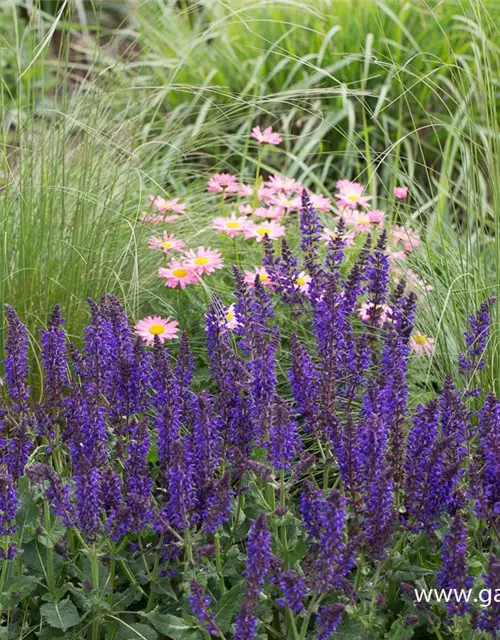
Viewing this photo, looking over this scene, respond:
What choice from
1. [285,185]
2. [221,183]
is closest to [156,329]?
[221,183]

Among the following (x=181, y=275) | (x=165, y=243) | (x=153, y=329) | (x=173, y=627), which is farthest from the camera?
(x=165, y=243)

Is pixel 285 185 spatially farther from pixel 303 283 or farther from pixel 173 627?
pixel 173 627

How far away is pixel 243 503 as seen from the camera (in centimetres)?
267

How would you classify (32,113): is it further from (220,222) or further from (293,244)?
(293,244)

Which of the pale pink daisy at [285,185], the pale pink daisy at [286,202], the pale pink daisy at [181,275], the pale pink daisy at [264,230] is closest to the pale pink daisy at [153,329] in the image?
the pale pink daisy at [181,275]

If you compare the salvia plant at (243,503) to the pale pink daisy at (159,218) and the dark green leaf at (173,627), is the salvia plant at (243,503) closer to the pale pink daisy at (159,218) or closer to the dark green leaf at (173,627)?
the dark green leaf at (173,627)

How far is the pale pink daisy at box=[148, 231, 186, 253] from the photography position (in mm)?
3473

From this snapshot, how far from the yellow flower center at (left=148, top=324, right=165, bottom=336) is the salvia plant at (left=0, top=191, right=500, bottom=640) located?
Result: 1.64 ft

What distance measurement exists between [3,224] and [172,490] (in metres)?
1.48

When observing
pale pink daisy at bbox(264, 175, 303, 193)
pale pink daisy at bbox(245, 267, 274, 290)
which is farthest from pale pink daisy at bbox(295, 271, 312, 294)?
pale pink daisy at bbox(264, 175, 303, 193)

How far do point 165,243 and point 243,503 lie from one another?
1.14 m

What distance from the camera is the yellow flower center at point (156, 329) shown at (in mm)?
3232

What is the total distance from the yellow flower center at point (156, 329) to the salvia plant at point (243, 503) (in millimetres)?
501

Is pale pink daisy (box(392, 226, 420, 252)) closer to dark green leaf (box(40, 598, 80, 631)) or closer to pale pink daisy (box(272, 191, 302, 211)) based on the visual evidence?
pale pink daisy (box(272, 191, 302, 211))
